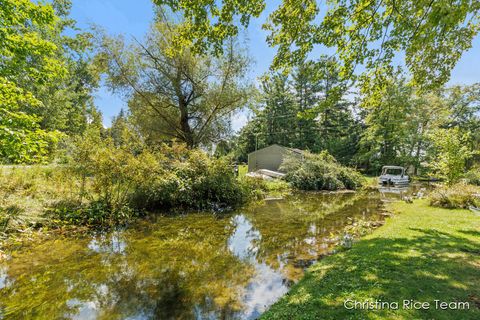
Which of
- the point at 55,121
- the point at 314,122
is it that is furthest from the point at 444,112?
the point at 55,121

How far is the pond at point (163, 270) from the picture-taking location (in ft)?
12.1

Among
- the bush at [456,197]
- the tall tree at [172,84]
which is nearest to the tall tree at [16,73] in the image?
the tall tree at [172,84]

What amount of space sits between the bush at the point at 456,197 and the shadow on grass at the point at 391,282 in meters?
5.77

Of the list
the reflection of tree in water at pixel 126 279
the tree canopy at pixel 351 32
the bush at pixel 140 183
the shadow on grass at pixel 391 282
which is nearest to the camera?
the shadow on grass at pixel 391 282

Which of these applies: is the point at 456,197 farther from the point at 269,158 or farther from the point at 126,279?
the point at 269,158

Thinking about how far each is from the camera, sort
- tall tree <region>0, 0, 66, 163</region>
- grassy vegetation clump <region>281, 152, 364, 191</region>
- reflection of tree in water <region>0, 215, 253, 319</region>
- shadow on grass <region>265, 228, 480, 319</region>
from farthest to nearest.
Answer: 1. grassy vegetation clump <region>281, 152, 364, 191</region>
2. tall tree <region>0, 0, 66, 163</region>
3. reflection of tree in water <region>0, 215, 253, 319</region>
4. shadow on grass <region>265, 228, 480, 319</region>

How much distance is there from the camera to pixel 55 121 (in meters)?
18.8

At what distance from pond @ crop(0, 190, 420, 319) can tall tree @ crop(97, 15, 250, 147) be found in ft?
35.4

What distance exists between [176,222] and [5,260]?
14.6 feet

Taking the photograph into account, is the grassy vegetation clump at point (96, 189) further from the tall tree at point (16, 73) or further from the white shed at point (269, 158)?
the white shed at point (269, 158)

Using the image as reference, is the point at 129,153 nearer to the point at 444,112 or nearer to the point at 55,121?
the point at 55,121

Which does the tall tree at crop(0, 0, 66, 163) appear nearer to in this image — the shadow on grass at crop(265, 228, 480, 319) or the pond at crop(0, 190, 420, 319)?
the pond at crop(0, 190, 420, 319)

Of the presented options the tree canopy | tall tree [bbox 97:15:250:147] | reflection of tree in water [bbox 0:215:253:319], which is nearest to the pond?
reflection of tree in water [bbox 0:215:253:319]

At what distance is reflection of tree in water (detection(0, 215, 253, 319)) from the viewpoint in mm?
3654
